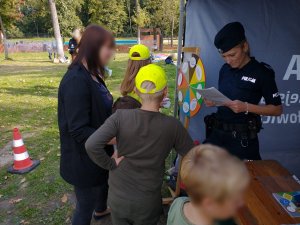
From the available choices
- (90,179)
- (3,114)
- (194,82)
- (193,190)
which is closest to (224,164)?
(193,190)

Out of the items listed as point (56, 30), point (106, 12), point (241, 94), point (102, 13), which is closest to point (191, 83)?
point (241, 94)

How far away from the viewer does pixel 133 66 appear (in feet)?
9.29

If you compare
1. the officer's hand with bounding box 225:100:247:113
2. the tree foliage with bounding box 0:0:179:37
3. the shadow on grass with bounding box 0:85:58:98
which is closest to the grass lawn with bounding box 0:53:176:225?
the shadow on grass with bounding box 0:85:58:98

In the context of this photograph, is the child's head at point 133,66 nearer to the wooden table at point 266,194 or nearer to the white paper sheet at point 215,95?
the white paper sheet at point 215,95

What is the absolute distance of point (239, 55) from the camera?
260 cm

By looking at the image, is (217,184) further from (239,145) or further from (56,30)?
(56,30)

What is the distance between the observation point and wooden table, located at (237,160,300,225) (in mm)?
1775

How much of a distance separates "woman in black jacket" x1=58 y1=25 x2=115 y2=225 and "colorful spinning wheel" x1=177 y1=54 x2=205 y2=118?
1.25 meters

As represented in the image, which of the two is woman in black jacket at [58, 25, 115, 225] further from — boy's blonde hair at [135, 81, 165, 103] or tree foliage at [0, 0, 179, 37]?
tree foliage at [0, 0, 179, 37]

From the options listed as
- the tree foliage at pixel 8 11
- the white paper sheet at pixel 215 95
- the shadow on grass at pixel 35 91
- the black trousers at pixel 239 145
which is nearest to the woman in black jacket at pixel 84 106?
the white paper sheet at pixel 215 95

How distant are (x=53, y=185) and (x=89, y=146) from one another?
2.64 meters

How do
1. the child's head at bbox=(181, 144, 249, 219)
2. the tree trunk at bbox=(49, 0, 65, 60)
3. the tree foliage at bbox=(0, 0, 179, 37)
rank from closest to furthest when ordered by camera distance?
the child's head at bbox=(181, 144, 249, 219), the tree trunk at bbox=(49, 0, 65, 60), the tree foliage at bbox=(0, 0, 179, 37)

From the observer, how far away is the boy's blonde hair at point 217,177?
2.43ft

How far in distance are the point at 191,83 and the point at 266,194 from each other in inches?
67.8
